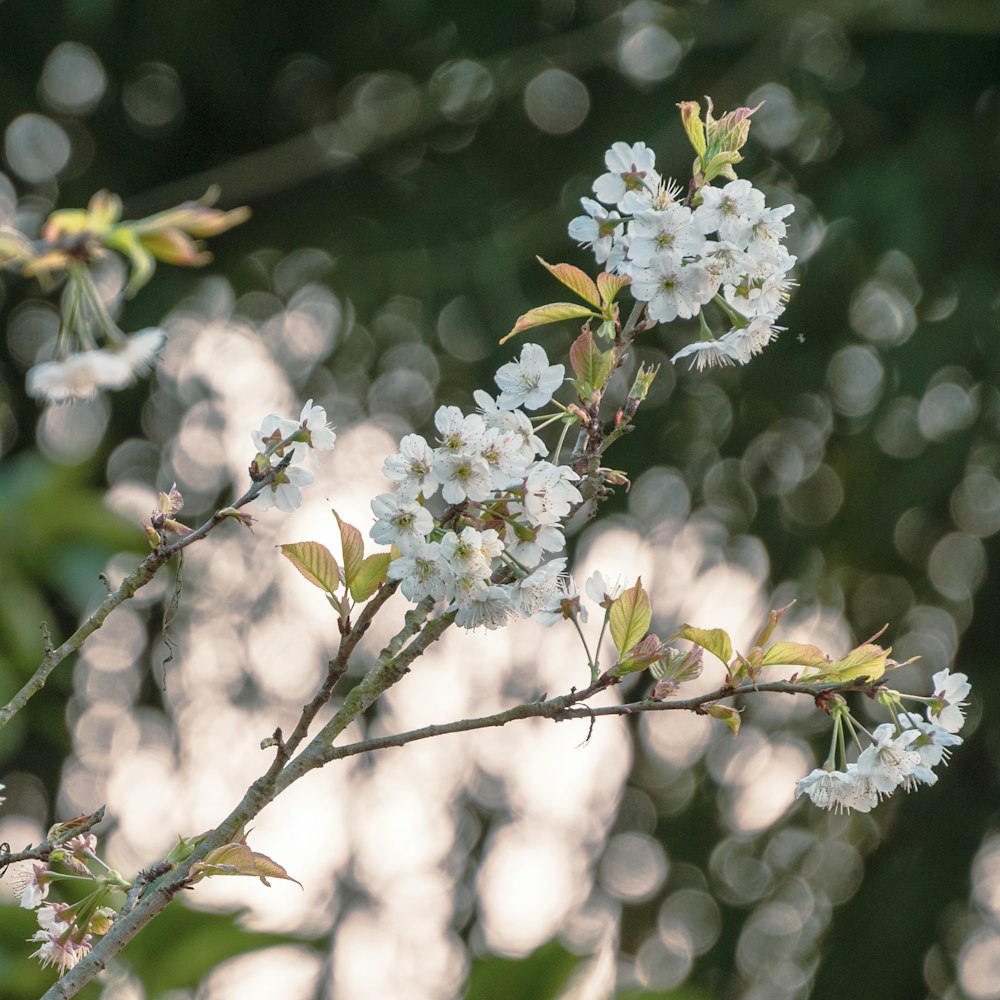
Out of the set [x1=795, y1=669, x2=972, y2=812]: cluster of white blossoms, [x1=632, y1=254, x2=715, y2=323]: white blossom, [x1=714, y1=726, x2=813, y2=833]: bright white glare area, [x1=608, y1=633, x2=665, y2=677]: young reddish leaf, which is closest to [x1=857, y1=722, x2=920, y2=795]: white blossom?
[x1=795, y1=669, x2=972, y2=812]: cluster of white blossoms

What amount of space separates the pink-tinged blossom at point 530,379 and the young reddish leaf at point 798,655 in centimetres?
16

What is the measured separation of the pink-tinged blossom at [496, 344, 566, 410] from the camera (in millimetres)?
565

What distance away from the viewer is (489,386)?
2.42 m

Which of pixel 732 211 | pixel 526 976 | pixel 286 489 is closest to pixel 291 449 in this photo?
pixel 286 489

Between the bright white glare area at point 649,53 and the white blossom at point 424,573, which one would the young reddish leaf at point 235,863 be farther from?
the bright white glare area at point 649,53

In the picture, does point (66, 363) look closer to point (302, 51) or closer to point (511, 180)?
point (511, 180)

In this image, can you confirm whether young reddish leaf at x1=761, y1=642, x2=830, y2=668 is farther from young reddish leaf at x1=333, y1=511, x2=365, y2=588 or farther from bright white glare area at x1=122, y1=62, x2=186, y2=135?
bright white glare area at x1=122, y1=62, x2=186, y2=135

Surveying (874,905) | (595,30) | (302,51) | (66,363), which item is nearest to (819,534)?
(874,905)

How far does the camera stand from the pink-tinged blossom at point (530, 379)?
565 mm

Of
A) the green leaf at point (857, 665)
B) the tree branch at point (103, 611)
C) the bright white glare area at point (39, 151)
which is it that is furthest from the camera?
the bright white glare area at point (39, 151)

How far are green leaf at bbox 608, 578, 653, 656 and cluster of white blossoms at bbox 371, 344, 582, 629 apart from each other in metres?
0.05

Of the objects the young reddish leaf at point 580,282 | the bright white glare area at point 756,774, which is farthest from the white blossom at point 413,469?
the bright white glare area at point 756,774

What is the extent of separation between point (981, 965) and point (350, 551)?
91.5 inches

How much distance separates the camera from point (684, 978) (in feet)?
8.54
